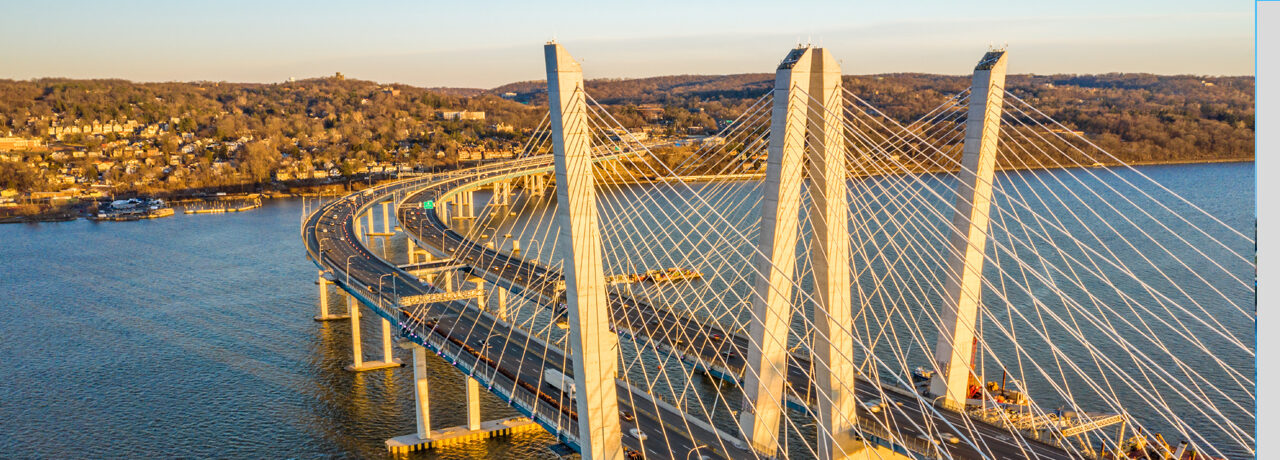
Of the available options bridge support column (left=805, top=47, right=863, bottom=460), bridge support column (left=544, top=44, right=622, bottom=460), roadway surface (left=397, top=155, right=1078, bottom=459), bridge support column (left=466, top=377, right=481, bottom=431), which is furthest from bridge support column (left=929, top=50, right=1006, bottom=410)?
bridge support column (left=466, top=377, right=481, bottom=431)

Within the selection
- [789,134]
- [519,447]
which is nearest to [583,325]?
[789,134]

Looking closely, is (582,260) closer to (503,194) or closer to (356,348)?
(356,348)

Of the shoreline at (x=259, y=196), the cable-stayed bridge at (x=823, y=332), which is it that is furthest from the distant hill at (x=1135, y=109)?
the cable-stayed bridge at (x=823, y=332)

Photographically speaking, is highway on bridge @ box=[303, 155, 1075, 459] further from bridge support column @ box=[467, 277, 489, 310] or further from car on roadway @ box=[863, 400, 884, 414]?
bridge support column @ box=[467, 277, 489, 310]

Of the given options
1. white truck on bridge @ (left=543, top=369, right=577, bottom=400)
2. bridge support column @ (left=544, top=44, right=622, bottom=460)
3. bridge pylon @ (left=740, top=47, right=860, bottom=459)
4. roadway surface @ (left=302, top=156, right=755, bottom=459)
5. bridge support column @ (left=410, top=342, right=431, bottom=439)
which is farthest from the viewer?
bridge support column @ (left=410, top=342, right=431, bottom=439)

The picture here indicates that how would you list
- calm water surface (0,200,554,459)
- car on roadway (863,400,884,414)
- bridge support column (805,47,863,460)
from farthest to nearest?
calm water surface (0,200,554,459), car on roadway (863,400,884,414), bridge support column (805,47,863,460)

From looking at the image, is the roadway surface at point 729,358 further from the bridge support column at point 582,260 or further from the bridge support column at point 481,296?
→ the bridge support column at point 582,260
